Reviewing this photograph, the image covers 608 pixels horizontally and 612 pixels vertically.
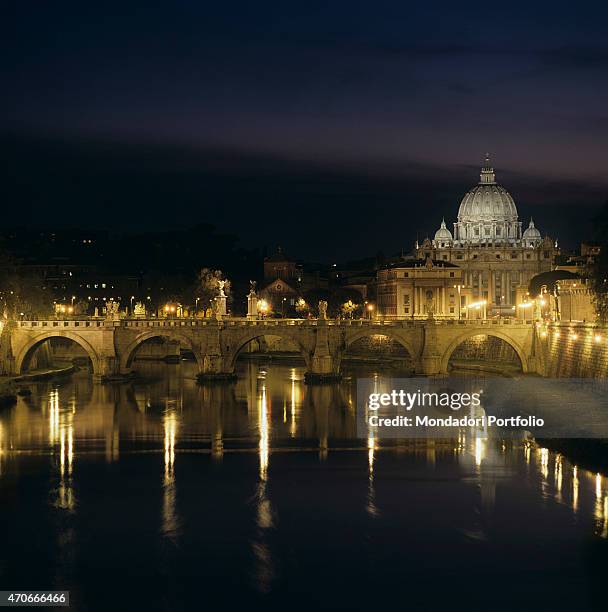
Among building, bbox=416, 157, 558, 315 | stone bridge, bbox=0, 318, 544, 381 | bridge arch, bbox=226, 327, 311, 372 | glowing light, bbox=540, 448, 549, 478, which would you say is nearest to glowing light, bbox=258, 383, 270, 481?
bridge arch, bbox=226, 327, 311, 372

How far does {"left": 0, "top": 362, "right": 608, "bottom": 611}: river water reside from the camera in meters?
30.5

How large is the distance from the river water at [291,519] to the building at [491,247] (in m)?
97.4

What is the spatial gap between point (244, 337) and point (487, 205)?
A: 103 metres

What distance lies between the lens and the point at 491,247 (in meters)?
162

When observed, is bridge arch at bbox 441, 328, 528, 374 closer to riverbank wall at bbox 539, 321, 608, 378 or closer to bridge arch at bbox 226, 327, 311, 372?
riverbank wall at bbox 539, 321, 608, 378

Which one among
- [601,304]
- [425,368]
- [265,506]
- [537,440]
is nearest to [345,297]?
[425,368]

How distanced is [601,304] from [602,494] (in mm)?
24457

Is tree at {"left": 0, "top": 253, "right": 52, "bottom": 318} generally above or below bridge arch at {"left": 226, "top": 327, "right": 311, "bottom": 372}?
above

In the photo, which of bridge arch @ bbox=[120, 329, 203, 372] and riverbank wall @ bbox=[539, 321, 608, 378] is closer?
riverbank wall @ bbox=[539, 321, 608, 378]

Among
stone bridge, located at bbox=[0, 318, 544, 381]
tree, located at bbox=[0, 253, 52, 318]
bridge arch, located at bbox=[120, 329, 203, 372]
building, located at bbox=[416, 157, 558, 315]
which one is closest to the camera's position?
tree, located at bbox=[0, 253, 52, 318]

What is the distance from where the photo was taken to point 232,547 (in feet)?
112

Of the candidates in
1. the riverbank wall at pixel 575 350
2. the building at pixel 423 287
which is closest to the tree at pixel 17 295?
the riverbank wall at pixel 575 350

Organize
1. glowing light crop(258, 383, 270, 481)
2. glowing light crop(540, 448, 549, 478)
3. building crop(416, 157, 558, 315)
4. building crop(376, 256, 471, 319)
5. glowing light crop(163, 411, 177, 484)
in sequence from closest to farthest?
glowing light crop(540, 448, 549, 478) < glowing light crop(163, 411, 177, 484) < glowing light crop(258, 383, 270, 481) < building crop(376, 256, 471, 319) < building crop(416, 157, 558, 315)

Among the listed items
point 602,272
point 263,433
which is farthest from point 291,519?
point 602,272
